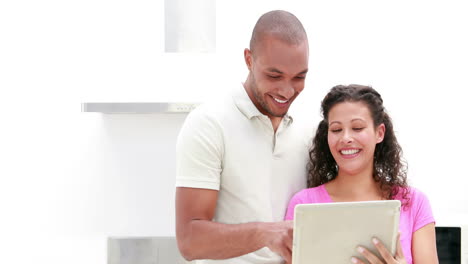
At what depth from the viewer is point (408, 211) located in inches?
59.9

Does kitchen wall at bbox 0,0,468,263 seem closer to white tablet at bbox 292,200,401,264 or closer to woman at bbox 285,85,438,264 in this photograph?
woman at bbox 285,85,438,264

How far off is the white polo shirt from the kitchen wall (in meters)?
1.01

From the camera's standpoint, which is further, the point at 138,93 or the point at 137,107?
the point at 138,93

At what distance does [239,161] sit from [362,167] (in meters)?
0.40

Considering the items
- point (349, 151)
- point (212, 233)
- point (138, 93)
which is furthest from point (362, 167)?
point (138, 93)

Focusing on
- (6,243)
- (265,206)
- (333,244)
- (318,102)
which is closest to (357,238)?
(333,244)

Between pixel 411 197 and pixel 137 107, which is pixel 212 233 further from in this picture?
pixel 137 107

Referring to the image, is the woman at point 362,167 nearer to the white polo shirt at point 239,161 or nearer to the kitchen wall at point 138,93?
the white polo shirt at point 239,161

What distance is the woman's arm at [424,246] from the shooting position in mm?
1455

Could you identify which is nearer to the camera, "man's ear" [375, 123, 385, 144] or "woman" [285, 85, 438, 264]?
"woman" [285, 85, 438, 264]

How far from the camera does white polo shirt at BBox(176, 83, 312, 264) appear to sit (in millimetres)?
1360

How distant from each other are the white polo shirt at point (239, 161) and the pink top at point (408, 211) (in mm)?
32

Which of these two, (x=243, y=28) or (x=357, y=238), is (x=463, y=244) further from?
(x=243, y=28)

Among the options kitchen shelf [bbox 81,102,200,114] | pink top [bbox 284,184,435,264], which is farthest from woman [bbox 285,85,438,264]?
kitchen shelf [bbox 81,102,200,114]
